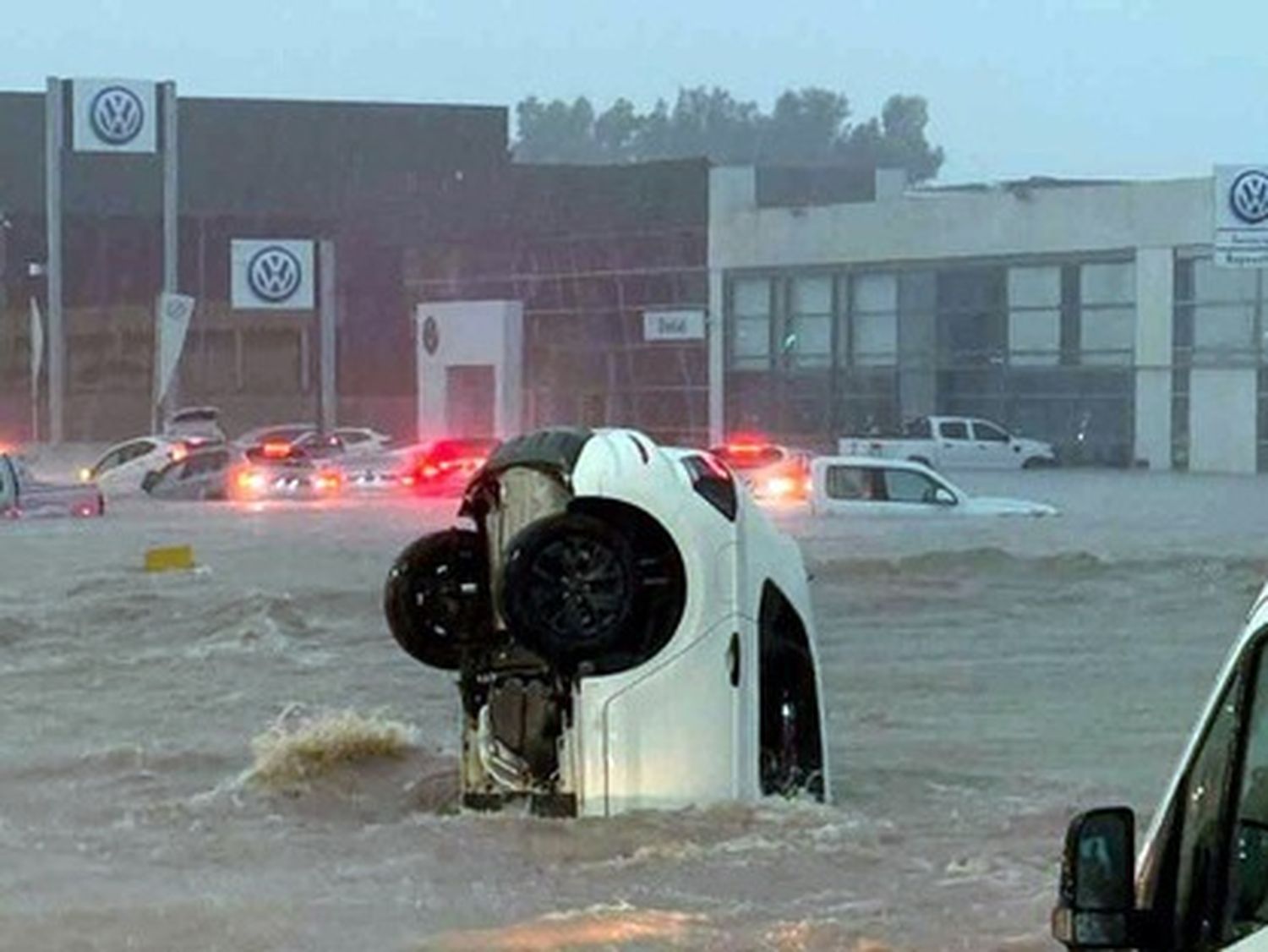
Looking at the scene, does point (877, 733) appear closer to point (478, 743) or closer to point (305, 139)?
point (478, 743)

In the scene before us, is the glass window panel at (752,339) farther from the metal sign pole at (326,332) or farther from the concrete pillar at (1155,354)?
the metal sign pole at (326,332)

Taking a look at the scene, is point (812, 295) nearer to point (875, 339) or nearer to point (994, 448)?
point (875, 339)

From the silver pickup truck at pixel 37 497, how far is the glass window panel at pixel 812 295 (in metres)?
28.0

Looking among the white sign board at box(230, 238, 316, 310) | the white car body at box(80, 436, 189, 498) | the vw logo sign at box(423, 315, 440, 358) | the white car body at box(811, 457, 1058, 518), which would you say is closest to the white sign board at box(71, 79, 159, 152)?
the white sign board at box(230, 238, 316, 310)

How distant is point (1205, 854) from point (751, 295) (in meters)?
62.2

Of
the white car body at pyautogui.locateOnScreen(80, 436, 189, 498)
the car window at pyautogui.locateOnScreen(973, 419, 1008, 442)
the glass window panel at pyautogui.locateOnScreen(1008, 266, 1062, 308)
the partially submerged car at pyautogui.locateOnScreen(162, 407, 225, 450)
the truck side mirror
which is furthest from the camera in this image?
the partially submerged car at pyautogui.locateOnScreen(162, 407, 225, 450)

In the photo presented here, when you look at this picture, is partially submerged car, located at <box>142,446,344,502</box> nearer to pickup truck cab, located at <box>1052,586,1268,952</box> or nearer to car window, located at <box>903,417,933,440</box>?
car window, located at <box>903,417,933,440</box>

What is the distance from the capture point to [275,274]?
68.1 meters

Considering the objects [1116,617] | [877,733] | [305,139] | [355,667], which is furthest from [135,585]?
[305,139]

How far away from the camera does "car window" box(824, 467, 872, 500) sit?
37.0 m

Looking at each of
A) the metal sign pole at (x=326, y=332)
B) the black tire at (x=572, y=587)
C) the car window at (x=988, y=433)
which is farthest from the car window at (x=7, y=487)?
the metal sign pole at (x=326, y=332)

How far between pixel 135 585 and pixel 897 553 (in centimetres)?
798

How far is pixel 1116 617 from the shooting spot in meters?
23.7

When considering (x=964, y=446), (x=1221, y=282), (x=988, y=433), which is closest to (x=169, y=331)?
(x=964, y=446)
